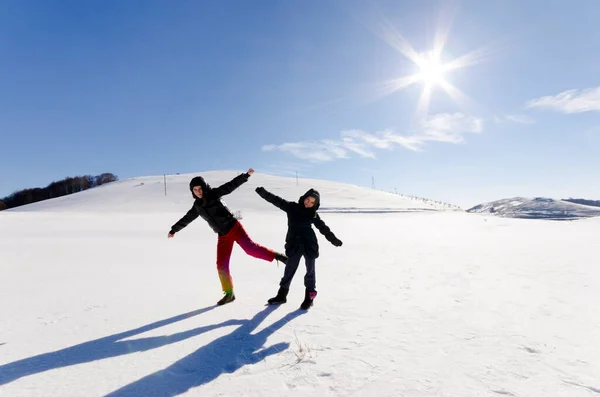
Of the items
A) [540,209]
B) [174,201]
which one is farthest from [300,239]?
[540,209]

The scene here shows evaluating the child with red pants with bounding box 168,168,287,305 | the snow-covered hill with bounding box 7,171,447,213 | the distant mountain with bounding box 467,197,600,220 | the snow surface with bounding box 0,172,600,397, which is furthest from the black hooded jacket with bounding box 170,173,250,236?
the distant mountain with bounding box 467,197,600,220

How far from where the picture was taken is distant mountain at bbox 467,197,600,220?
271ft

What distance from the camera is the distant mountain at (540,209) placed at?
271 ft

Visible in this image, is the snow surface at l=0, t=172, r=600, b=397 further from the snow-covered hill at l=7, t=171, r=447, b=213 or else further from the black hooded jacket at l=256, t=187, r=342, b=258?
the snow-covered hill at l=7, t=171, r=447, b=213

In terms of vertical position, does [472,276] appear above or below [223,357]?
below

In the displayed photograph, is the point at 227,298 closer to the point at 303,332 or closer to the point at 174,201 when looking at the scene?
the point at 303,332

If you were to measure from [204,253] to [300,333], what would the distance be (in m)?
7.43

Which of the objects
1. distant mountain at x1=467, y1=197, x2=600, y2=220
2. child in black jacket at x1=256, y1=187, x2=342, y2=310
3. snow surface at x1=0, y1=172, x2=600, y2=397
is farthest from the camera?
distant mountain at x1=467, y1=197, x2=600, y2=220

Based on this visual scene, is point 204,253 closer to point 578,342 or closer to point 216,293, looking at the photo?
point 216,293

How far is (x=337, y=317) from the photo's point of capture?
4098mm

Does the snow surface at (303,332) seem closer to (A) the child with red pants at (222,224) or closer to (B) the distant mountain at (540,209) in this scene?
(A) the child with red pants at (222,224)

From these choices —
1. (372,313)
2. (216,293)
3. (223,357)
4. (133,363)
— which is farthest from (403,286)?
(133,363)

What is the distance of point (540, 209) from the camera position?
3676 inches

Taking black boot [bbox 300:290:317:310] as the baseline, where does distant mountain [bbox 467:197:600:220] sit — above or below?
below
